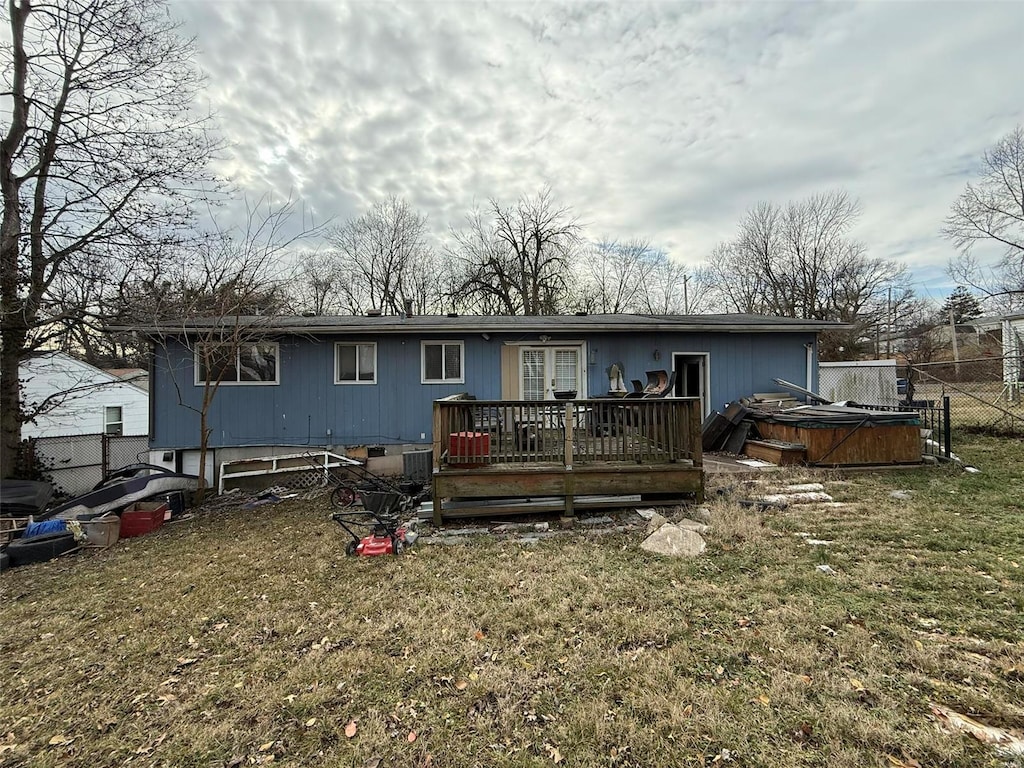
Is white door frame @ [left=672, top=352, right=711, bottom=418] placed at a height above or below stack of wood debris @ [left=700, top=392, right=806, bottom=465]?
above

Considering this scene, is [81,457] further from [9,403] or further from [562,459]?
[562,459]

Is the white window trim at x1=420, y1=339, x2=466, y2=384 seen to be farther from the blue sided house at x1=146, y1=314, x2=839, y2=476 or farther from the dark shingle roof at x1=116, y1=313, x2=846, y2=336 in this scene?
the dark shingle roof at x1=116, y1=313, x2=846, y2=336

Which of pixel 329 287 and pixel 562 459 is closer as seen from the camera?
pixel 562 459

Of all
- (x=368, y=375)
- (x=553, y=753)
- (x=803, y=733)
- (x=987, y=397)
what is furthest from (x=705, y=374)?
(x=987, y=397)

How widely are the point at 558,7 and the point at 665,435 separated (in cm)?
775

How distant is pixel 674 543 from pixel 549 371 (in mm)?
5318

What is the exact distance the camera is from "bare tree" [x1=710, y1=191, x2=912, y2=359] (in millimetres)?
21938

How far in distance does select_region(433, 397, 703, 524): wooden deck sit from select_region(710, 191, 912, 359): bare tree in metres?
20.1

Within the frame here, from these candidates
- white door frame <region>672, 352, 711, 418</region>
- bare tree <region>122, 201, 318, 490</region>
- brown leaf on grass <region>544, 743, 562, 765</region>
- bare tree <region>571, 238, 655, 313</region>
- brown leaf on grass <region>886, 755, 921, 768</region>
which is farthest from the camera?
bare tree <region>571, 238, 655, 313</region>

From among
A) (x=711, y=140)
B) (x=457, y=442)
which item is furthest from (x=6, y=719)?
(x=711, y=140)

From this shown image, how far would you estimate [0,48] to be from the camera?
7.45 metres

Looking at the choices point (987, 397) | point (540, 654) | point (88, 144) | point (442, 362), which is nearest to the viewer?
point (540, 654)

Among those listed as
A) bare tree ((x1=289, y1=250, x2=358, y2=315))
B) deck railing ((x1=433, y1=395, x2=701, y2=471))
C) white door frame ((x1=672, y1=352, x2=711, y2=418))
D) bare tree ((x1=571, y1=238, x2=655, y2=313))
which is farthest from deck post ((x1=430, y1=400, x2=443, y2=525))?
bare tree ((x1=571, y1=238, x2=655, y2=313))

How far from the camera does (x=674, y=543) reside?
4.31 metres
